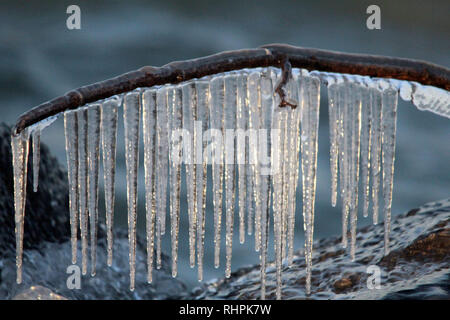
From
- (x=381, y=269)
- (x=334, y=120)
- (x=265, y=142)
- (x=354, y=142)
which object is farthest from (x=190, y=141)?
(x=381, y=269)

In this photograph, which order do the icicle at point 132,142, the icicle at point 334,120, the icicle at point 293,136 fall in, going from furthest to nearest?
the icicle at point 334,120 < the icicle at point 293,136 < the icicle at point 132,142

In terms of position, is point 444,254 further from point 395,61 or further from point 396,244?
point 395,61

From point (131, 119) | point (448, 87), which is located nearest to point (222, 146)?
point (131, 119)

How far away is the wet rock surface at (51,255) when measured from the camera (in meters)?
5.87

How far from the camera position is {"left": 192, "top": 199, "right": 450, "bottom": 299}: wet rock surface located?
4.49 metres

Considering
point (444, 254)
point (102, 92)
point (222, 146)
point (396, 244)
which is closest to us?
point (102, 92)

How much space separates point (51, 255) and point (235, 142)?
123 inches

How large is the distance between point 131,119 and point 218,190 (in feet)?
2.33

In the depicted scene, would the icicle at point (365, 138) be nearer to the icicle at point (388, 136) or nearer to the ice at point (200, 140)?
the icicle at point (388, 136)

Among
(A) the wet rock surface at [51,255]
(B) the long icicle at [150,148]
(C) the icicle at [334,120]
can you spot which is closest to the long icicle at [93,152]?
(B) the long icicle at [150,148]

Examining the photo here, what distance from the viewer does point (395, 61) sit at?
12.9 ft

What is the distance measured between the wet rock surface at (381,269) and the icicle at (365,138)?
2.42ft

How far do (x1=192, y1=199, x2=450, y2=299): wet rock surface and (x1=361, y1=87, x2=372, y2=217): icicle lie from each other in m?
0.74

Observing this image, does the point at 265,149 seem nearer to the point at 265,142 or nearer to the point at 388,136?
the point at 265,142
